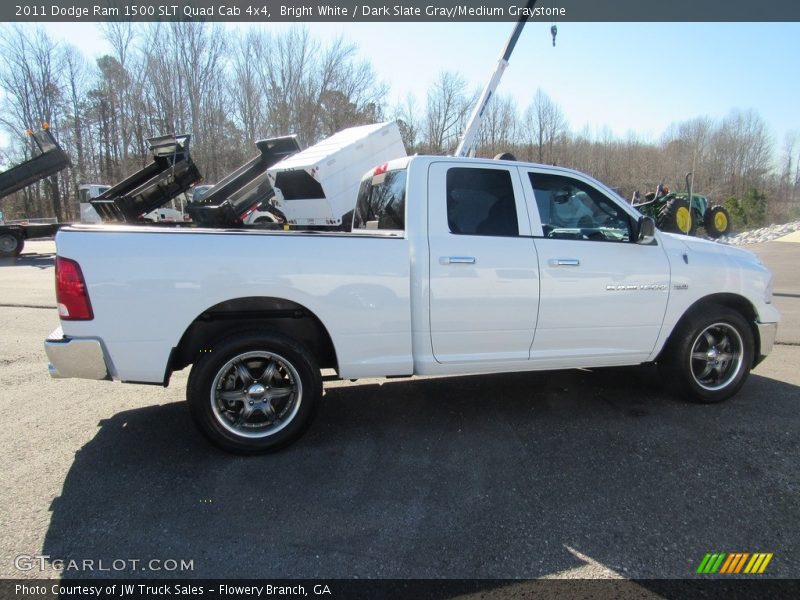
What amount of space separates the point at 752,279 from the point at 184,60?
43.0 meters

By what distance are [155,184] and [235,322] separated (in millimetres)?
9135

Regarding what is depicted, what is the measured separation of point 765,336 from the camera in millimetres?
4531

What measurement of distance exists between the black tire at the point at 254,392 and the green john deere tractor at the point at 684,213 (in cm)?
1398

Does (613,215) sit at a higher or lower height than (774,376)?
higher

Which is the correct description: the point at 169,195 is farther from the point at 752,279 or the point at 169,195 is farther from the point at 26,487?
the point at 752,279

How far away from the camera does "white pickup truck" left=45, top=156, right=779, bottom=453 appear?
3.28 metres

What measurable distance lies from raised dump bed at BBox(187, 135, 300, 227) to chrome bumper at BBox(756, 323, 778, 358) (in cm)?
905

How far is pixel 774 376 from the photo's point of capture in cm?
525

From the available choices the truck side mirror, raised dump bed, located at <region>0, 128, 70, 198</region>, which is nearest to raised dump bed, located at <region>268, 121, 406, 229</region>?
the truck side mirror

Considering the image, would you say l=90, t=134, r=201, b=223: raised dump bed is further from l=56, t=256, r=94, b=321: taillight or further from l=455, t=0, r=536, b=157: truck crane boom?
l=56, t=256, r=94, b=321: taillight

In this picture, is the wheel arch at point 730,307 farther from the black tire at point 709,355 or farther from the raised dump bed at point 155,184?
the raised dump bed at point 155,184

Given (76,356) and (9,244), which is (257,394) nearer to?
(76,356)

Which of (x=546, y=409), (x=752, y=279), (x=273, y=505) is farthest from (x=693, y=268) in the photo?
(x=273, y=505)

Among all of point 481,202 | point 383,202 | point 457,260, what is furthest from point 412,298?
point 383,202
